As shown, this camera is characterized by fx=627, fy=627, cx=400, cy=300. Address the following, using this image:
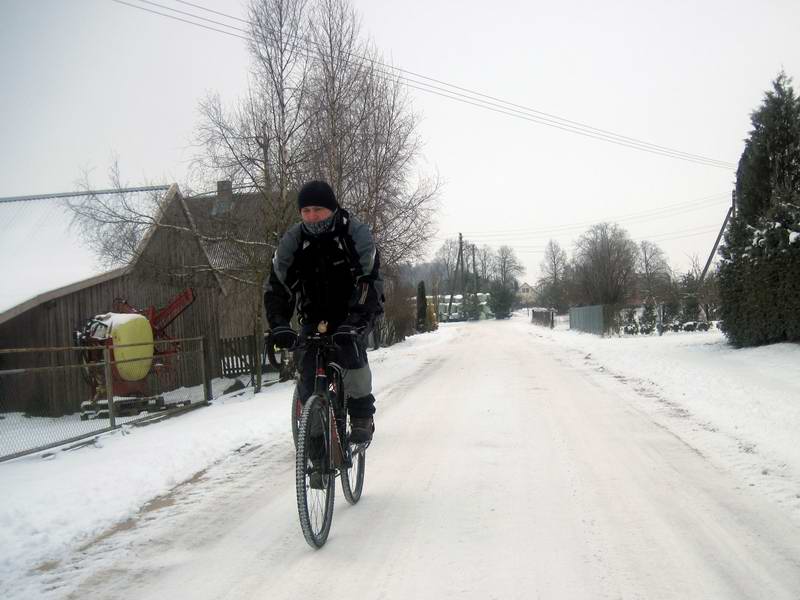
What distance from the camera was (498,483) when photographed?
4.63 m

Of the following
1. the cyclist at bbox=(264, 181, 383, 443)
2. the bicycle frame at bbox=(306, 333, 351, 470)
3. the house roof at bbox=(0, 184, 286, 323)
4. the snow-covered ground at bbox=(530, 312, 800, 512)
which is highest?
the house roof at bbox=(0, 184, 286, 323)

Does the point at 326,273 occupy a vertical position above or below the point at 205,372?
above

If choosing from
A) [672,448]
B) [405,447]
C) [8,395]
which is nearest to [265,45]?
[8,395]

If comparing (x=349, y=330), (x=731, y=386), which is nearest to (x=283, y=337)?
(x=349, y=330)

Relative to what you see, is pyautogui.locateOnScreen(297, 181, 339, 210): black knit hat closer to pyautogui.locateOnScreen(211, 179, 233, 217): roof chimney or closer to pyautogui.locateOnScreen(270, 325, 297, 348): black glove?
pyautogui.locateOnScreen(270, 325, 297, 348): black glove

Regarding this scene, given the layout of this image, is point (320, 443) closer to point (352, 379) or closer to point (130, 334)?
point (352, 379)

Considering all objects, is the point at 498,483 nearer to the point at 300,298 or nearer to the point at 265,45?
the point at 300,298

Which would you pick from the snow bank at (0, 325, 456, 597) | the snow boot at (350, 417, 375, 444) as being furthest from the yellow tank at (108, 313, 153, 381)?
the snow boot at (350, 417, 375, 444)

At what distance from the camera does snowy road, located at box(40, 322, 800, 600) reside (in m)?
2.98

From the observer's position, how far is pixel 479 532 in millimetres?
3621

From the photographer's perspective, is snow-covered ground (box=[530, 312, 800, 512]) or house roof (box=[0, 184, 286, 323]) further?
house roof (box=[0, 184, 286, 323])

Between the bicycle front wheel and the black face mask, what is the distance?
3.28ft

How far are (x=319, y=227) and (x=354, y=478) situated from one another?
1783 millimetres

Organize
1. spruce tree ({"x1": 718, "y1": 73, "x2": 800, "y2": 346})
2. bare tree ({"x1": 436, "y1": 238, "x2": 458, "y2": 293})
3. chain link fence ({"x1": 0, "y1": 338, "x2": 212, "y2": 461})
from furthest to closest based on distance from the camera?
bare tree ({"x1": 436, "y1": 238, "x2": 458, "y2": 293})
spruce tree ({"x1": 718, "y1": 73, "x2": 800, "y2": 346})
chain link fence ({"x1": 0, "y1": 338, "x2": 212, "y2": 461})
